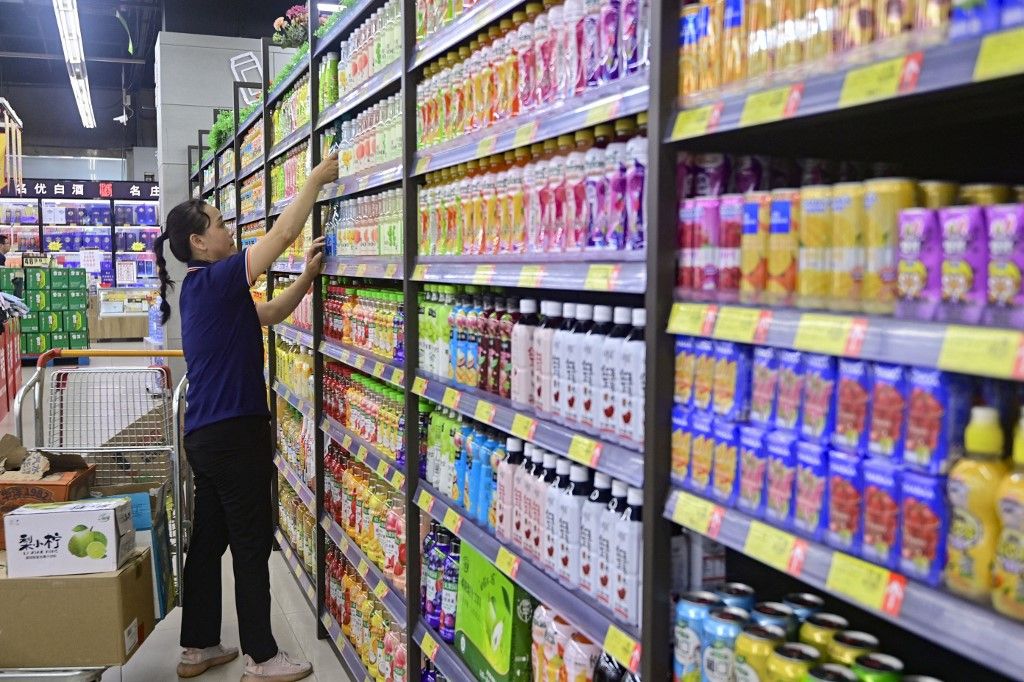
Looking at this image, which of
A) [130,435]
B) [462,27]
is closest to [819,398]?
[462,27]

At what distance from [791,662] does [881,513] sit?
29cm

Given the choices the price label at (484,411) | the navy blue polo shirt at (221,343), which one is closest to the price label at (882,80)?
the price label at (484,411)

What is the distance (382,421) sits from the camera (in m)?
3.45

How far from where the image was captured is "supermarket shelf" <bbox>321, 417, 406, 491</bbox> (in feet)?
10.6

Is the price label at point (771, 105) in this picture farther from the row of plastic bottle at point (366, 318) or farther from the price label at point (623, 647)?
the row of plastic bottle at point (366, 318)

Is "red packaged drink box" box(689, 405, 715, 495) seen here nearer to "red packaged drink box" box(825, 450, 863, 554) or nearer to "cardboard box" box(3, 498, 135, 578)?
"red packaged drink box" box(825, 450, 863, 554)

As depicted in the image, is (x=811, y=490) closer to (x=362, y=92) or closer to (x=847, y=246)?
(x=847, y=246)

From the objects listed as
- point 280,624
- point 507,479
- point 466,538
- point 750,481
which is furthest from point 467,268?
point 280,624

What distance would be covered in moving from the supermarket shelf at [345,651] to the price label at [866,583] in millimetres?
2760

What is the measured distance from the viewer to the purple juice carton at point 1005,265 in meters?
1.08

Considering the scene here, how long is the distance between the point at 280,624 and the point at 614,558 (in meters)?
3.19

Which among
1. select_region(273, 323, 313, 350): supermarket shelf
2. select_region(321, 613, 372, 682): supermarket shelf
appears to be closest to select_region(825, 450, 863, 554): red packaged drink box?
select_region(321, 613, 372, 682): supermarket shelf

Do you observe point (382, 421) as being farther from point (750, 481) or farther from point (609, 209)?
point (750, 481)

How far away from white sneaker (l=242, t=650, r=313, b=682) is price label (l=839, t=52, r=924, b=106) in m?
3.43
